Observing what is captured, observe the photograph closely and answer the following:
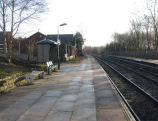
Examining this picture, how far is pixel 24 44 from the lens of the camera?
36219 mm

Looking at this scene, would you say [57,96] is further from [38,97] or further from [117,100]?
[117,100]

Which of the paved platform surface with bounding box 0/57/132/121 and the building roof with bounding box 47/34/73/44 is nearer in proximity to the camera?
the paved platform surface with bounding box 0/57/132/121

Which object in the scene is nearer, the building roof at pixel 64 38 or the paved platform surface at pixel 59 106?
the paved platform surface at pixel 59 106

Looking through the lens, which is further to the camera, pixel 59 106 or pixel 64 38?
pixel 64 38

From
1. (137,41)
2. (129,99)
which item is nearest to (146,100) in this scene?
(129,99)

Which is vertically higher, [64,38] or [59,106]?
[64,38]

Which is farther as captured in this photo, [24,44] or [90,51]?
[90,51]

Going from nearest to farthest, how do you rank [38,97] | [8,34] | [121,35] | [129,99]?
[38,97], [129,99], [8,34], [121,35]

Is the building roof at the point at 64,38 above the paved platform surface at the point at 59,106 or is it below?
above

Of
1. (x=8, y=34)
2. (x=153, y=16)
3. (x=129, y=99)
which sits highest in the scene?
(x=153, y=16)

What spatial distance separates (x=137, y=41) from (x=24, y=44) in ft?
122

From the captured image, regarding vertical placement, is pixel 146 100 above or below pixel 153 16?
below

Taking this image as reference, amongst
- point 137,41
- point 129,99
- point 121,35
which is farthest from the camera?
point 121,35

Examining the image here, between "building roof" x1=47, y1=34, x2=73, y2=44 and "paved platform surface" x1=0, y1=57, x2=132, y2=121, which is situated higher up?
"building roof" x1=47, y1=34, x2=73, y2=44
